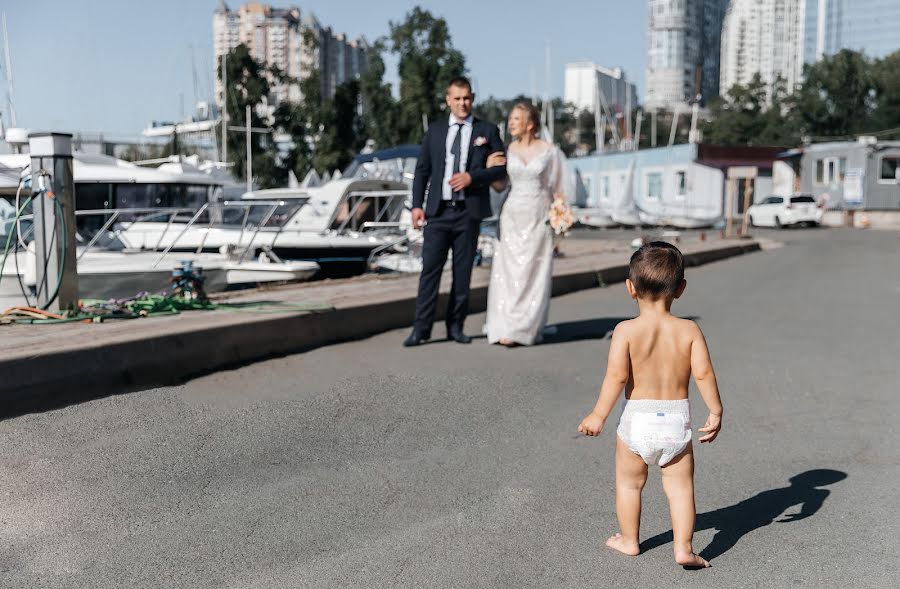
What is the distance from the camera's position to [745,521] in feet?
12.7

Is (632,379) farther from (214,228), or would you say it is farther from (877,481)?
(214,228)

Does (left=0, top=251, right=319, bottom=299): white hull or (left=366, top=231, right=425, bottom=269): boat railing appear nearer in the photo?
(left=0, top=251, right=319, bottom=299): white hull

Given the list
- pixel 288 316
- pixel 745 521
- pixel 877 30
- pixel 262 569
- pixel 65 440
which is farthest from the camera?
pixel 877 30

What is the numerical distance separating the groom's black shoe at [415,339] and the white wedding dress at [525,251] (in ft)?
1.85

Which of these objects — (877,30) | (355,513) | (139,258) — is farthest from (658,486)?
(877,30)

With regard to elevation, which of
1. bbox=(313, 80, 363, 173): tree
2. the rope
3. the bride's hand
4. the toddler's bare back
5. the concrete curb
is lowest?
the concrete curb

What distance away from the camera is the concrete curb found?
5363mm

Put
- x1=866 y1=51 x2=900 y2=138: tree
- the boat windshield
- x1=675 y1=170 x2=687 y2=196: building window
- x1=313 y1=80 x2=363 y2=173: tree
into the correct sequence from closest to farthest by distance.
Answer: the boat windshield, x1=313 y1=80 x2=363 y2=173: tree, x1=675 y1=170 x2=687 y2=196: building window, x1=866 y1=51 x2=900 y2=138: tree

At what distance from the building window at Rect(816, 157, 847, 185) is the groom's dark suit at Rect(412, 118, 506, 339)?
166 ft

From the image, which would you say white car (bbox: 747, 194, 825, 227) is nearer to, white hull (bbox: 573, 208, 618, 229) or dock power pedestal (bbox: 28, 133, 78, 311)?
white hull (bbox: 573, 208, 618, 229)

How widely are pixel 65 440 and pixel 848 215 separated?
52838 mm

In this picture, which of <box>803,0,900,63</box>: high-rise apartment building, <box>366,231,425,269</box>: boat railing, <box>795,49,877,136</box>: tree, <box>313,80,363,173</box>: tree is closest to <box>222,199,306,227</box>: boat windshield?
<box>366,231,425,269</box>: boat railing

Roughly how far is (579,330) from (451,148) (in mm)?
2360

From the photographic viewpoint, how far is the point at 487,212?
26.6ft
